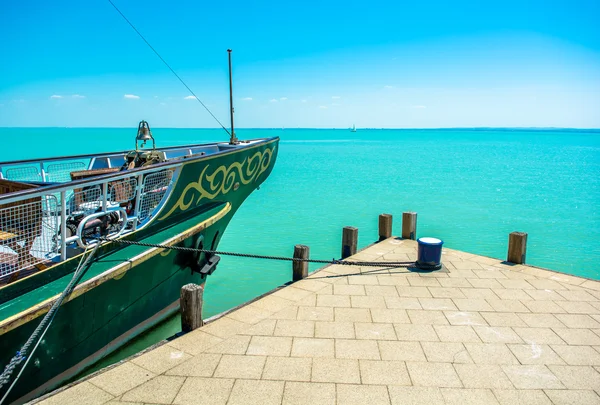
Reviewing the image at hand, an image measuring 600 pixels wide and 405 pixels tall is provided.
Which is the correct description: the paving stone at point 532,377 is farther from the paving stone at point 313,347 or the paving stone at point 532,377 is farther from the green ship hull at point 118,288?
the green ship hull at point 118,288

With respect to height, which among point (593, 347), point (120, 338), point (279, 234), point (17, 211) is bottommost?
point (279, 234)

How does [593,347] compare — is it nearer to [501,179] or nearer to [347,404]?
[347,404]

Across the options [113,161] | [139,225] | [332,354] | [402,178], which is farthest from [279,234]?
[402,178]

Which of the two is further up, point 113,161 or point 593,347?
point 113,161

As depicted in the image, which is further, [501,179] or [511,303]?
[501,179]

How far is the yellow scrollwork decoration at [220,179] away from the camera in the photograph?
7.39 meters

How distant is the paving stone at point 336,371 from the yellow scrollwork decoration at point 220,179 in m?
3.88

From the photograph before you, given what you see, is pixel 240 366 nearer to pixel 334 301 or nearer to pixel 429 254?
pixel 334 301

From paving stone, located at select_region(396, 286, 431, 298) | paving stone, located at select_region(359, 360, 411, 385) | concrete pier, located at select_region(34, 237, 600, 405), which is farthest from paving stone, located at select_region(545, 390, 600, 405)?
paving stone, located at select_region(396, 286, 431, 298)

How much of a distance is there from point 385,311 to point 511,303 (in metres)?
2.03

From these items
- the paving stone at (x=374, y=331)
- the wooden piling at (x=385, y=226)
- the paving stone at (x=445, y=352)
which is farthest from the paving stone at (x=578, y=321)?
the wooden piling at (x=385, y=226)

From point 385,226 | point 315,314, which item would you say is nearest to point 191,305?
point 315,314

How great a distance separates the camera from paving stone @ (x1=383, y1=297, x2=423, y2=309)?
5.96 m

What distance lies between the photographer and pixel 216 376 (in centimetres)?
415
